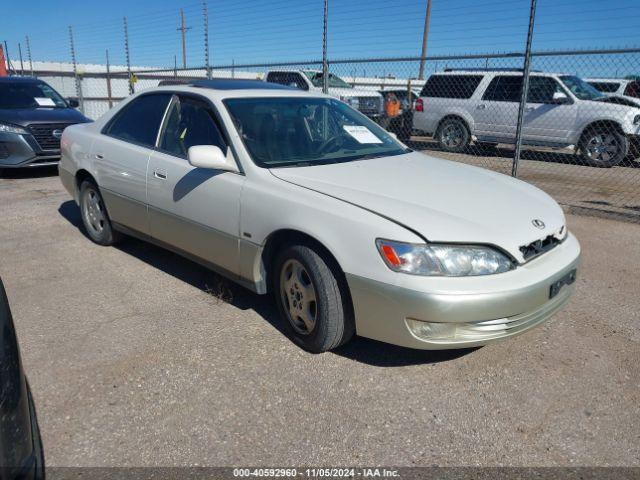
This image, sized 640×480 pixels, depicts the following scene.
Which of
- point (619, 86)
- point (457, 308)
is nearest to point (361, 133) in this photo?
point (457, 308)

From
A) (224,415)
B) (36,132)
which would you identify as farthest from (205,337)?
(36,132)

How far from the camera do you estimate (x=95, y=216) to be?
5145 mm

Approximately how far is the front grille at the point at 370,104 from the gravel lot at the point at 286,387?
1106cm

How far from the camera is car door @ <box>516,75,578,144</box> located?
10508 millimetres

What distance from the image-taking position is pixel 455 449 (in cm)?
244

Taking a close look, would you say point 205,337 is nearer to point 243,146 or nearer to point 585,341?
point 243,146

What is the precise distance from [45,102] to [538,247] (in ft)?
30.0

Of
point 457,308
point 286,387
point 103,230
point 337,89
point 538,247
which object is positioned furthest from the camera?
point 337,89

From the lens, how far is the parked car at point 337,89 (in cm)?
1435

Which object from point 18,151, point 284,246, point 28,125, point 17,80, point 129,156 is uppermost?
point 17,80

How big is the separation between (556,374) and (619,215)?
411 centimetres

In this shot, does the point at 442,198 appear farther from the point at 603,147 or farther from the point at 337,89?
the point at 337,89

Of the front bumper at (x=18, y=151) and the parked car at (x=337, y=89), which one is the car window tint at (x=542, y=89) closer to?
the parked car at (x=337, y=89)

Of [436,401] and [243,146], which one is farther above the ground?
[243,146]
